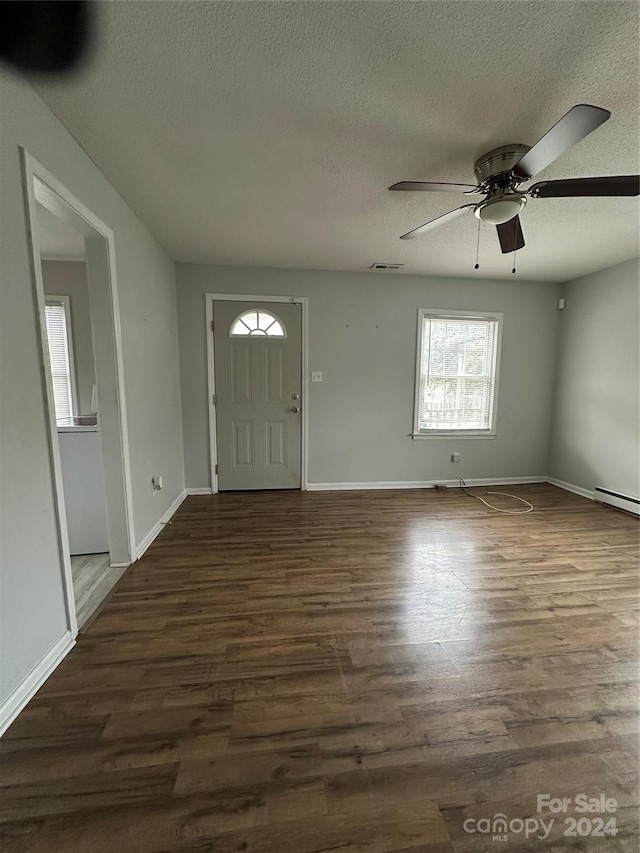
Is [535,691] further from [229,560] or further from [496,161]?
[496,161]

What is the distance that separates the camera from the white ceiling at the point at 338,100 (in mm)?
1114

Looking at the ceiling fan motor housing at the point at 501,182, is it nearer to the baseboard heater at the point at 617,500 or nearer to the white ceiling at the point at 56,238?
the white ceiling at the point at 56,238

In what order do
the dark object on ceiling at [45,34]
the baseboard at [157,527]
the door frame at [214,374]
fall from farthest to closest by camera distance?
1. the door frame at [214,374]
2. the baseboard at [157,527]
3. the dark object on ceiling at [45,34]

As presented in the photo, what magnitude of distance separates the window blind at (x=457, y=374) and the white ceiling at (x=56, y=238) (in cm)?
357

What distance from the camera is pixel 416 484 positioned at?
408 centimetres

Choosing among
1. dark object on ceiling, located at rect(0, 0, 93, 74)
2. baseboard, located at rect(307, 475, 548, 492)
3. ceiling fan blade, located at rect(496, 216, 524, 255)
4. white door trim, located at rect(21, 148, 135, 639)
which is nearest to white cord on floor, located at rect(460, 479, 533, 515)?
baseboard, located at rect(307, 475, 548, 492)

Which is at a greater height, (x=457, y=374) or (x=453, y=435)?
(x=457, y=374)

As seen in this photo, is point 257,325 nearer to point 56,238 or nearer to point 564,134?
point 56,238

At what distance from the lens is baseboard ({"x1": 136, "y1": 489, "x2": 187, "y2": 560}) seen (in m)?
2.44

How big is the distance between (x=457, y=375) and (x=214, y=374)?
290 centimetres

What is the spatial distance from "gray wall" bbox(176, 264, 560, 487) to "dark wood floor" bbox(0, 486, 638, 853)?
1.66 metres

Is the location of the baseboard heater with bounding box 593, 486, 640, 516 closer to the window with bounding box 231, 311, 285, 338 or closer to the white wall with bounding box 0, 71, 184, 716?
the window with bounding box 231, 311, 285, 338

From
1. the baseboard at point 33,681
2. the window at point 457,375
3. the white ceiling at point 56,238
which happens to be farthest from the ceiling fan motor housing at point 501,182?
the baseboard at point 33,681

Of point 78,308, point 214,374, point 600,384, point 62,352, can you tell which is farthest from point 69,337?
point 600,384
